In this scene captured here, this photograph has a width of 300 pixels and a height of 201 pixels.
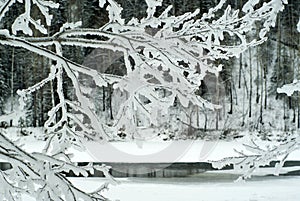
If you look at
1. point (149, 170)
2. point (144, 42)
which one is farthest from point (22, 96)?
point (149, 170)

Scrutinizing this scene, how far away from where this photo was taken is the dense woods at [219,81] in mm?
22859

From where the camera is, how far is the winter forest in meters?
2.64

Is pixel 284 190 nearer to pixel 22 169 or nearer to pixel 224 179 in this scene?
pixel 224 179

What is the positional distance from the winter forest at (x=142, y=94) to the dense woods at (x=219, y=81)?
0.22 ft

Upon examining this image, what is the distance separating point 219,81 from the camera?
75.4 ft

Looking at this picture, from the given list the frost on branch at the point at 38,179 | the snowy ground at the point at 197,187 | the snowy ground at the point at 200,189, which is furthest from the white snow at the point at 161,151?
the frost on branch at the point at 38,179

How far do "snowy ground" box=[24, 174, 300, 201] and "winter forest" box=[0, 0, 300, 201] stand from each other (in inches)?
4.4

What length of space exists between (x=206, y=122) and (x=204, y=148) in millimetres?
3760

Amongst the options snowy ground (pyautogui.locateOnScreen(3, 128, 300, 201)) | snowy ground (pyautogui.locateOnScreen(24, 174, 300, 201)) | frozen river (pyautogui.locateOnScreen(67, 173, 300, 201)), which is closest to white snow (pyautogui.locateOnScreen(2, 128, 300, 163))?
snowy ground (pyautogui.locateOnScreen(3, 128, 300, 201))

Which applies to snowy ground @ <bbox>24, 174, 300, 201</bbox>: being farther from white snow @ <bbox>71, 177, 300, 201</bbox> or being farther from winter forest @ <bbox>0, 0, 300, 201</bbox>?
winter forest @ <bbox>0, 0, 300, 201</bbox>

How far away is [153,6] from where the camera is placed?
2916mm

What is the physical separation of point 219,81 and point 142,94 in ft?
66.4

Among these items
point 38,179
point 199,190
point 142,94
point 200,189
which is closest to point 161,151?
point 200,189

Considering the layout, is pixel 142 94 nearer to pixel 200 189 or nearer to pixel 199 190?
pixel 199 190
